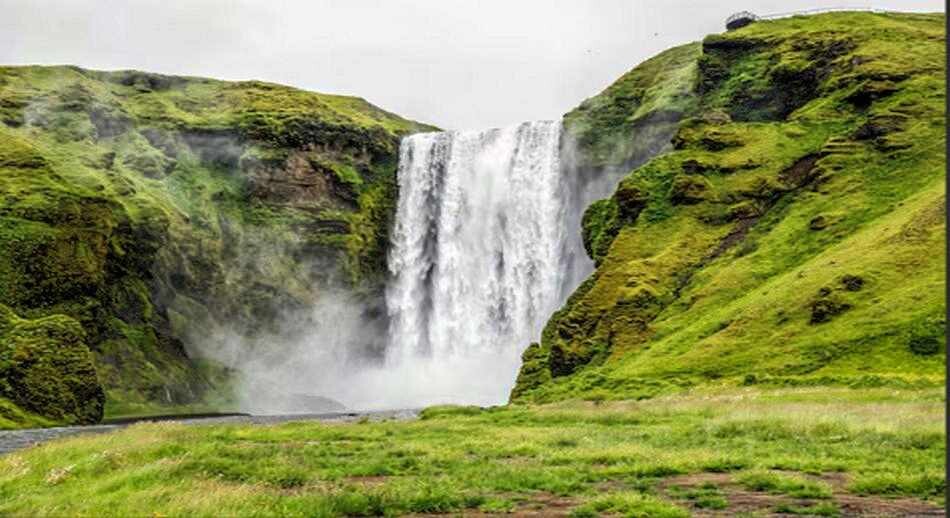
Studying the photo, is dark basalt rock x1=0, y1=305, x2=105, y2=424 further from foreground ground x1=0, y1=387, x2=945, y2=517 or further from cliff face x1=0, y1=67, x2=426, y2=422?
foreground ground x1=0, y1=387, x2=945, y2=517

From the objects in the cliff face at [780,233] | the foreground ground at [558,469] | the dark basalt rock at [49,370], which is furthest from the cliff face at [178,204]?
the foreground ground at [558,469]

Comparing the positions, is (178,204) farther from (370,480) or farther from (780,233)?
(370,480)

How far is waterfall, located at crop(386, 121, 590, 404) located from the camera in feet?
387

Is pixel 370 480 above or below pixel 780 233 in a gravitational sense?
below

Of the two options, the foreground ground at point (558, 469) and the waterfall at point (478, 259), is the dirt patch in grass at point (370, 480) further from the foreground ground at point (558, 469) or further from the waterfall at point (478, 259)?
the waterfall at point (478, 259)

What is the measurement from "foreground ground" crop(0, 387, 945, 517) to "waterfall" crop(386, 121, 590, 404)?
76.0 meters

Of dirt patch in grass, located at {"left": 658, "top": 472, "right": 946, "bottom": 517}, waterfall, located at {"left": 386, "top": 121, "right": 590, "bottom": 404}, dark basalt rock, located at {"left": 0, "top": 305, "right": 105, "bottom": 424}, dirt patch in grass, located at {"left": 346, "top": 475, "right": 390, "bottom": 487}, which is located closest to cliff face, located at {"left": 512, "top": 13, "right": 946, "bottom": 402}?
waterfall, located at {"left": 386, "top": 121, "right": 590, "bottom": 404}

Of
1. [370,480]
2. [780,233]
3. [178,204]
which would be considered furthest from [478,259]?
[370,480]

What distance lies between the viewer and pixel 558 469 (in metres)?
23.7

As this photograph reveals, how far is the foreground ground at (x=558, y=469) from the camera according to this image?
18.1 metres

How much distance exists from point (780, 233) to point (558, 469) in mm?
62832

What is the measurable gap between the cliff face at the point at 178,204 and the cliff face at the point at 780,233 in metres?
51.5

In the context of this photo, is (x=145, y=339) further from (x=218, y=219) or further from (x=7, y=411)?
(x=7, y=411)

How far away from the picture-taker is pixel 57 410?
3388 inches
